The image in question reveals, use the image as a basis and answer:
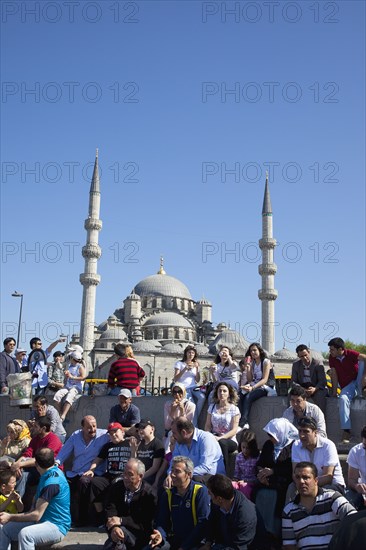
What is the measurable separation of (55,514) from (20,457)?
1.23m

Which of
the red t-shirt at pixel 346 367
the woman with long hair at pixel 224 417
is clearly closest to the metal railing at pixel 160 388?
the red t-shirt at pixel 346 367

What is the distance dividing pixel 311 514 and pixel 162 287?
5189 cm

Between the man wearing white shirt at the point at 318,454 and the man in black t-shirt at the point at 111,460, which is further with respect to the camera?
the man in black t-shirt at the point at 111,460

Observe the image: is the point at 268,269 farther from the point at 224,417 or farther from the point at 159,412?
the point at 224,417

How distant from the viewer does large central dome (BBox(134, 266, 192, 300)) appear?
55.7 meters

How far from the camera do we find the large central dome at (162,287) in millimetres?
55656

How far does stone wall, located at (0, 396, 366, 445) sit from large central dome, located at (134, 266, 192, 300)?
151 ft

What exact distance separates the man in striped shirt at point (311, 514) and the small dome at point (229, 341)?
39.8 m

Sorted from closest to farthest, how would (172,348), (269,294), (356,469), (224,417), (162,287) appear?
1. (356,469)
2. (224,417)
3. (269,294)
4. (172,348)
5. (162,287)

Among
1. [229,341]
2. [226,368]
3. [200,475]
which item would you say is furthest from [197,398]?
[229,341]

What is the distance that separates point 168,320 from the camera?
51125mm

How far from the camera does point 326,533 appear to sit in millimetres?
4328

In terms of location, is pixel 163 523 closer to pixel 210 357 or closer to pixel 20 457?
pixel 20 457

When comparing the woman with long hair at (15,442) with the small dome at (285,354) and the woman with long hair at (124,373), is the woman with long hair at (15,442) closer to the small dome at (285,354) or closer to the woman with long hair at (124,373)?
the woman with long hair at (124,373)
